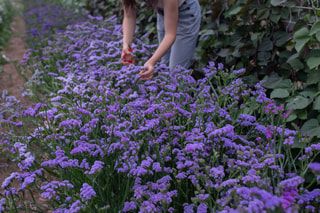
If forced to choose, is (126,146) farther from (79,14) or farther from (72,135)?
(79,14)

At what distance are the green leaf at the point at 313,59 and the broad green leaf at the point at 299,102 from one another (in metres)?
0.22

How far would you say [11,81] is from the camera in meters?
4.12

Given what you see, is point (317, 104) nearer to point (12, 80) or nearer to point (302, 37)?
point (302, 37)

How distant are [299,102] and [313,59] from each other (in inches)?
12.1

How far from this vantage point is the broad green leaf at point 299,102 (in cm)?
195

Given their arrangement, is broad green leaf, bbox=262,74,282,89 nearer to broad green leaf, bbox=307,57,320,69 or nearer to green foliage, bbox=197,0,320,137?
green foliage, bbox=197,0,320,137

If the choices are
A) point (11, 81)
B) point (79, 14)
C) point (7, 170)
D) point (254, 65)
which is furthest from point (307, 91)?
point (79, 14)

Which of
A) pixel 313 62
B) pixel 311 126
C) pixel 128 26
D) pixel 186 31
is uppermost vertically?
pixel 128 26

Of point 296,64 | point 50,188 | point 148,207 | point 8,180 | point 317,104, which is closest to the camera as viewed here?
point 148,207

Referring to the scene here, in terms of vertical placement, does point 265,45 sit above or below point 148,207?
above

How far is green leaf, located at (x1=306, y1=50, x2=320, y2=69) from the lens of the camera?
197cm

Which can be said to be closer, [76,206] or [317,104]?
[76,206]

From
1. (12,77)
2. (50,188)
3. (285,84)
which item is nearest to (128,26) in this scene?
(285,84)

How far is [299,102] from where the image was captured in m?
1.99
